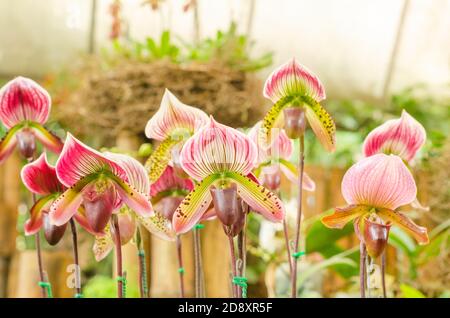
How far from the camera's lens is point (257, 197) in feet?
1.35

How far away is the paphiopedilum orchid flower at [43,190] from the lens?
1.47ft

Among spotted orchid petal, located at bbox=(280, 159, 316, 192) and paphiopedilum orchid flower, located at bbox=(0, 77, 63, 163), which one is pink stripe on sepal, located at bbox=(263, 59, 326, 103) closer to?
spotted orchid petal, located at bbox=(280, 159, 316, 192)

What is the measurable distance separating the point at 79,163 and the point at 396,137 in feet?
0.89

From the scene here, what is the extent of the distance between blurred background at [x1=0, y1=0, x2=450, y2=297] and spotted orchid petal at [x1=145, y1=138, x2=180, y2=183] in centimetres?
13

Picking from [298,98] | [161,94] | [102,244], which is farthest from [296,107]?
[161,94]

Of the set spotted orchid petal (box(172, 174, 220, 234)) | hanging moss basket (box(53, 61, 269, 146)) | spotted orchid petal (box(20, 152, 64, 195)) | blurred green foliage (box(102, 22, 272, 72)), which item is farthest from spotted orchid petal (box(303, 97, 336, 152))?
blurred green foliage (box(102, 22, 272, 72))

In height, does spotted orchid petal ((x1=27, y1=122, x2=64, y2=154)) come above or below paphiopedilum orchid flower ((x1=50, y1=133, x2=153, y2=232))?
above

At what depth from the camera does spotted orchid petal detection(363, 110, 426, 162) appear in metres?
0.49

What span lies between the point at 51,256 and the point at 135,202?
73 centimetres

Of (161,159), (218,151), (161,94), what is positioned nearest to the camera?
(218,151)

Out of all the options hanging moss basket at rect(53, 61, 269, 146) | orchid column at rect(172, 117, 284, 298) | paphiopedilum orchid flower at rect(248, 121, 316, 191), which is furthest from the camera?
hanging moss basket at rect(53, 61, 269, 146)

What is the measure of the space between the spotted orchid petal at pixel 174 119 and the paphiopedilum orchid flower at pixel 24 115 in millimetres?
103

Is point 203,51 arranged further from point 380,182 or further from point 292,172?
point 380,182

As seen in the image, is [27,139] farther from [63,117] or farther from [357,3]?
[357,3]
